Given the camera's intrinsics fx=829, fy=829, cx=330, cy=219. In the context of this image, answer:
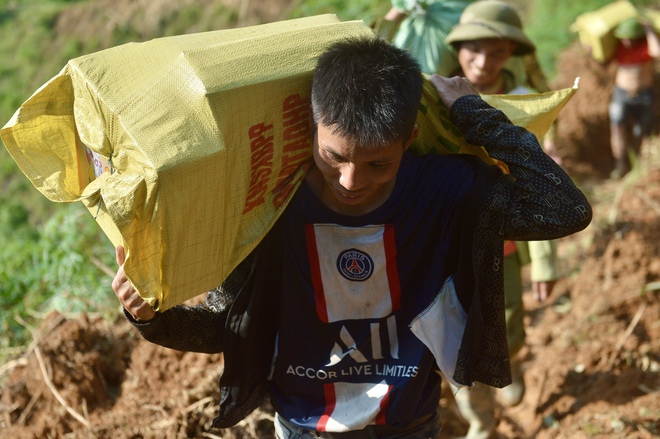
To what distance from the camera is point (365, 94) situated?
2.01 m

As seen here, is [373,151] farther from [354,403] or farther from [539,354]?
[539,354]

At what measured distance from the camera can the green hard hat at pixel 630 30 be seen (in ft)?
25.3

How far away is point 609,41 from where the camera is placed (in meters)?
7.86

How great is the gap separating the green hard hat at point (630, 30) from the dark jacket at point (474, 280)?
616 cm

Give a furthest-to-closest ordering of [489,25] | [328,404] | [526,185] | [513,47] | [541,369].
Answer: [541,369]
[513,47]
[489,25]
[328,404]
[526,185]

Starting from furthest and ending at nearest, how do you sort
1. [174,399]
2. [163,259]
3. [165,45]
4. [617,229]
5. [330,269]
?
[617,229], [174,399], [330,269], [165,45], [163,259]

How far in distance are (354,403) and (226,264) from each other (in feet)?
1.99

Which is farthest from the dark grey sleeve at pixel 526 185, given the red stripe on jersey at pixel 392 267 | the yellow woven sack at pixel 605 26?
the yellow woven sack at pixel 605 26

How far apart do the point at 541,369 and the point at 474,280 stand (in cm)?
281

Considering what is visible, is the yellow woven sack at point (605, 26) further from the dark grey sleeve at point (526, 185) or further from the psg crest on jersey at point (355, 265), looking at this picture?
the psg crest on jersey at point (355, 265)

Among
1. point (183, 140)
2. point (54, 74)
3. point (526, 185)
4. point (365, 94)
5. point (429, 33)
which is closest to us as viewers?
point (183, 140)

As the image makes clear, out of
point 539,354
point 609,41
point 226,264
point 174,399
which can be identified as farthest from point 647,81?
point 226,264

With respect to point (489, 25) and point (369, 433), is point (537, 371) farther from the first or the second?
point (369, 433)

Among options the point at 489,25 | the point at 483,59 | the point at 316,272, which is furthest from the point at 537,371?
the point at 316,272
